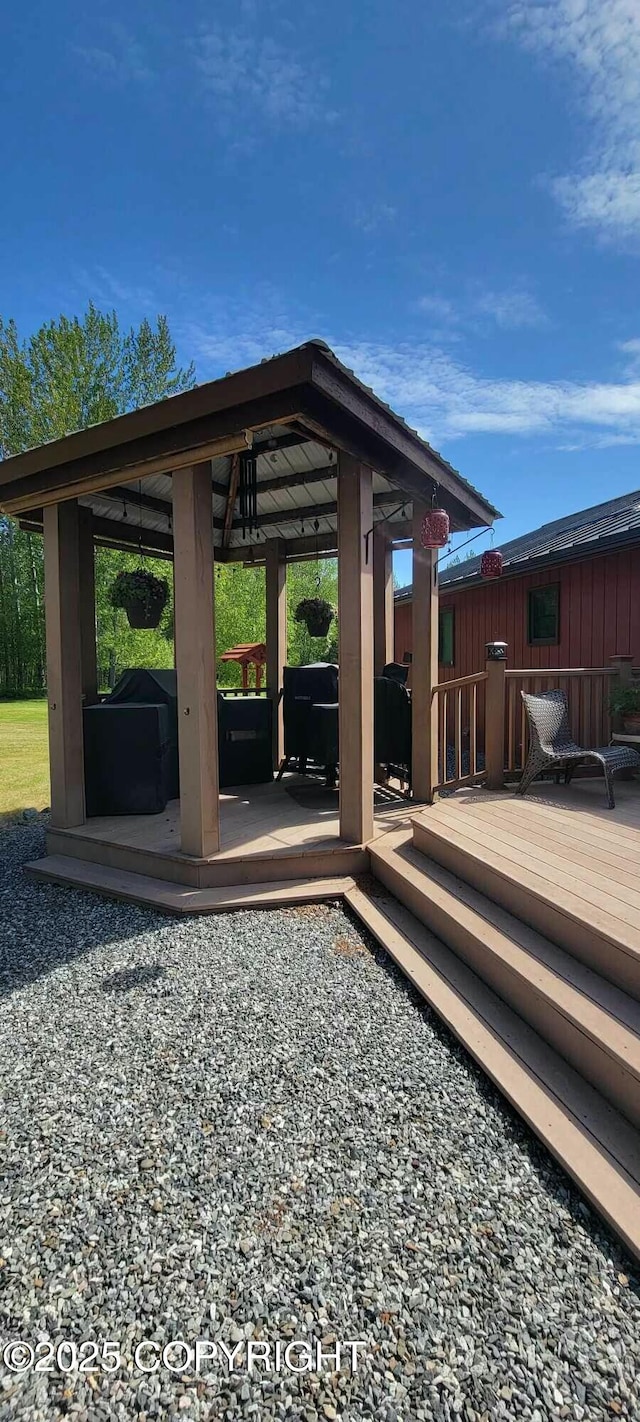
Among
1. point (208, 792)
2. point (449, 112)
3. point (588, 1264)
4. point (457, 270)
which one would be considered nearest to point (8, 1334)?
point (588, 1264)

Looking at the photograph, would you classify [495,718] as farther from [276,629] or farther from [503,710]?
[276,629]

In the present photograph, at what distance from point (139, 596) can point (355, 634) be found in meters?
2.59

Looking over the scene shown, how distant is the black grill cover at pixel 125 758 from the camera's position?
15.9 ft

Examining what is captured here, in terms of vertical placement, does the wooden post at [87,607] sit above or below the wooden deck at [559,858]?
above

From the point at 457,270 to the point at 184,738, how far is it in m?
10.2

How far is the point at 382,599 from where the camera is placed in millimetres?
6031

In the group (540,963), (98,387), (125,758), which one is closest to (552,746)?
(540,963)

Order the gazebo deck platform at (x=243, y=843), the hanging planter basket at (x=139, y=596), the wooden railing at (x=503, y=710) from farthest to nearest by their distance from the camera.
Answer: the hanging planter basket at (x=139, y=596) → the wooden railing at (x=503, y=710) → the gazebo deck platform at (x=243, y=843)

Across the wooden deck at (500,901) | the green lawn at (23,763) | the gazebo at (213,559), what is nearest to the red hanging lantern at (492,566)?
the gazebo at (213,559)

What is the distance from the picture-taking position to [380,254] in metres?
10.0

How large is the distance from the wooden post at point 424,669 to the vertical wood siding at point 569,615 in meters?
3.02

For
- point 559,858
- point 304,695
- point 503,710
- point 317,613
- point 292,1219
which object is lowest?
point 292,1219

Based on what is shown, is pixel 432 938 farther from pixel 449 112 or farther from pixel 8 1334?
pixel 449 112

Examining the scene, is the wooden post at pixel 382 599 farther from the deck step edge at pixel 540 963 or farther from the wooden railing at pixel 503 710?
the deck step edge at pixel 540 963
